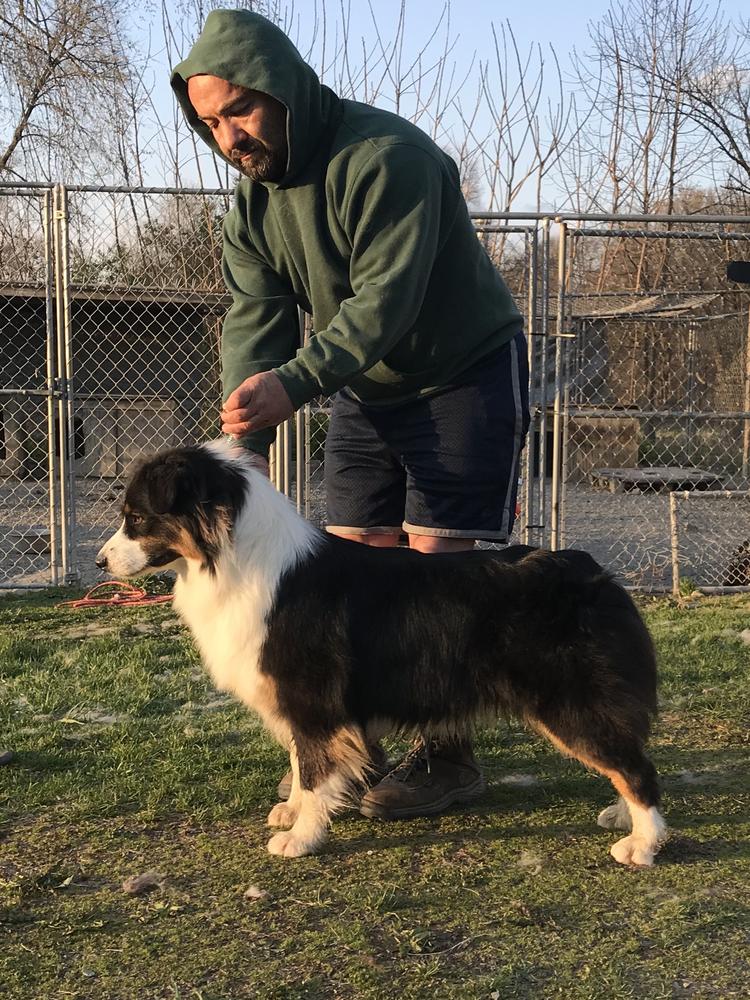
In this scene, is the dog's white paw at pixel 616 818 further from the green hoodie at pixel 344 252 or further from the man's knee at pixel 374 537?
the green hoodie at pixel 344 252

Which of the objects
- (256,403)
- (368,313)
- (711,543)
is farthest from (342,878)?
(711,543)

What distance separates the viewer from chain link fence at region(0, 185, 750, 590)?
6.38 meters

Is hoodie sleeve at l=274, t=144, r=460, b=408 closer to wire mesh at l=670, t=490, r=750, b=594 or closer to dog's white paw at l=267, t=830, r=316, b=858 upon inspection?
dog's white paw at l=267, t=830, r=316, b=858

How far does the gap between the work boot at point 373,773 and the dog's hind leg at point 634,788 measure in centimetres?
73

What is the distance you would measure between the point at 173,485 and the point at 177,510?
9 cm

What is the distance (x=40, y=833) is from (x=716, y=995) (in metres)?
1.97

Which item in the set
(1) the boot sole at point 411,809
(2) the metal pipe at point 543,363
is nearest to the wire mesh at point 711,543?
(2) the metal pipe at point 543,363

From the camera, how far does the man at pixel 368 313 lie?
266 cm

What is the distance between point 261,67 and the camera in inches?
102

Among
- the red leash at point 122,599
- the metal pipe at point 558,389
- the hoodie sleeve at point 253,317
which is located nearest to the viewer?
the hoodie sleeve at point 253,317

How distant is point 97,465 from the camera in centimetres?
1106

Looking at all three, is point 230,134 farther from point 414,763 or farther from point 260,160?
point 414,763

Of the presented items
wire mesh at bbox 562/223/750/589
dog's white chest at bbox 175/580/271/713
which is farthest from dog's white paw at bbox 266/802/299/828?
wire mesh at bbox 562/223/750/589

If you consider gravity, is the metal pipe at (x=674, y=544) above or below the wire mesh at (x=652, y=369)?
below
